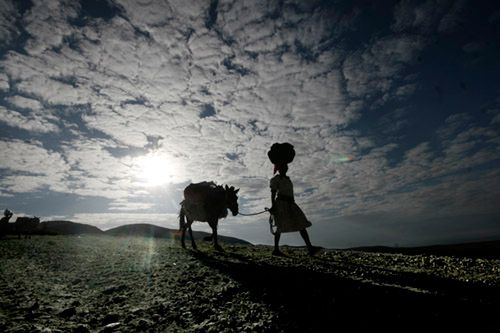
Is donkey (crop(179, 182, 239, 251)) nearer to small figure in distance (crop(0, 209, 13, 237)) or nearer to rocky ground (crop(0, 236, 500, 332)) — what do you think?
rocky ground (crop(0, 236, 500, 332))

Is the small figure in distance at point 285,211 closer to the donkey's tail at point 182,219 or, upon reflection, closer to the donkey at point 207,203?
the donkey at point 207,203

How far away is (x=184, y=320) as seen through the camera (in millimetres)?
3455

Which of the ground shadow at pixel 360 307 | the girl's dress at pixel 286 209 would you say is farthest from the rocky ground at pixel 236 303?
the girl's dress at pixel 286 209

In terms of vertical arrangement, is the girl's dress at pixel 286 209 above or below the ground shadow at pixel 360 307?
above

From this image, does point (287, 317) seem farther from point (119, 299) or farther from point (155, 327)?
point (119, 299)

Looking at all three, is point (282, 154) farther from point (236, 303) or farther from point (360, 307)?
point (360, 307)

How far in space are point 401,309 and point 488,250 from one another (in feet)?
45.8

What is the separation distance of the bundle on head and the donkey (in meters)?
4.35

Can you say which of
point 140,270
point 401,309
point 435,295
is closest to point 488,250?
point 435,295

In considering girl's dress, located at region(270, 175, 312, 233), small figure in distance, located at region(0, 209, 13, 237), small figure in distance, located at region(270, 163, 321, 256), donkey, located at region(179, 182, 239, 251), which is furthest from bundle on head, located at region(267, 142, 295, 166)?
small figure in distance, located at region(0, 209, 13, 237)

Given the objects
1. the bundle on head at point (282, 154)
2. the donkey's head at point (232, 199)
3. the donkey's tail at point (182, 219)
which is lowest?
the donkey's tail at point (182, 219)

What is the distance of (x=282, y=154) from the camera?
10922 millimetres

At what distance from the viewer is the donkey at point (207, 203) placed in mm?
13750

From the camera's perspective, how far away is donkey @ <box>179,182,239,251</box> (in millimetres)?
13750
